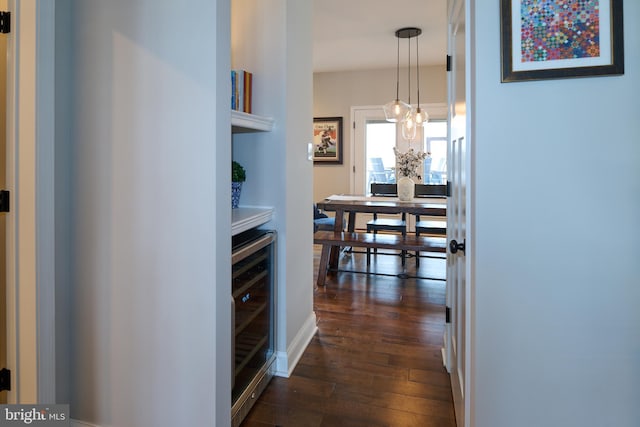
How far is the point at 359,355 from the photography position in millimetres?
2547

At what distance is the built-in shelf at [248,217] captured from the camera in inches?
69.5

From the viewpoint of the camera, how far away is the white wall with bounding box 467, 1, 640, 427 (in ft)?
3.97

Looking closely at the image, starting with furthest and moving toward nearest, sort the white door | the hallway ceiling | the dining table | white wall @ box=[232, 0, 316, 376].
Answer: the hallway ceiling → the dining table → white wall @ box=[232, 0, 316, 376] → the white door

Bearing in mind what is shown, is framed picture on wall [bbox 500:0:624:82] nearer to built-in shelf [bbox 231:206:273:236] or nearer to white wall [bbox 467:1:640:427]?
white wall [bbox 467:1:640:427]

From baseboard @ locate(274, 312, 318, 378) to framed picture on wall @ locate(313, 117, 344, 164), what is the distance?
14.4ft

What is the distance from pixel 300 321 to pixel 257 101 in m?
1.35

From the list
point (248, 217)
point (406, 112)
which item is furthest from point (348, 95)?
point (248, 217)

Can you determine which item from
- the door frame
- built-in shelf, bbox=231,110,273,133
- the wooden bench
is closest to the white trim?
the door frame

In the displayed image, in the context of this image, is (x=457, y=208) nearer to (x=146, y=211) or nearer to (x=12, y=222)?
(x=146, y=211)

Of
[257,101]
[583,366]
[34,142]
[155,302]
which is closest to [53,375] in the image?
[155,302]

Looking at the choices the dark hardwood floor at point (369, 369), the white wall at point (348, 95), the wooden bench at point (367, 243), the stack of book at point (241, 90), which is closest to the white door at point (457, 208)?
the dark hardwood floor at point (369, 369)

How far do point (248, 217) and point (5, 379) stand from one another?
3.62 ft

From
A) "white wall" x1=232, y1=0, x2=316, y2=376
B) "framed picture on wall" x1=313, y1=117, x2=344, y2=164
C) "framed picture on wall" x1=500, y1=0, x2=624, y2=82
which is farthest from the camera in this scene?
"framed picture on wall" x1=313, y1=117, x2=344, y2=164

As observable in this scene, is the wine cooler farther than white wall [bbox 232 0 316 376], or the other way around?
white wall [bbox 232 0 316 376]
